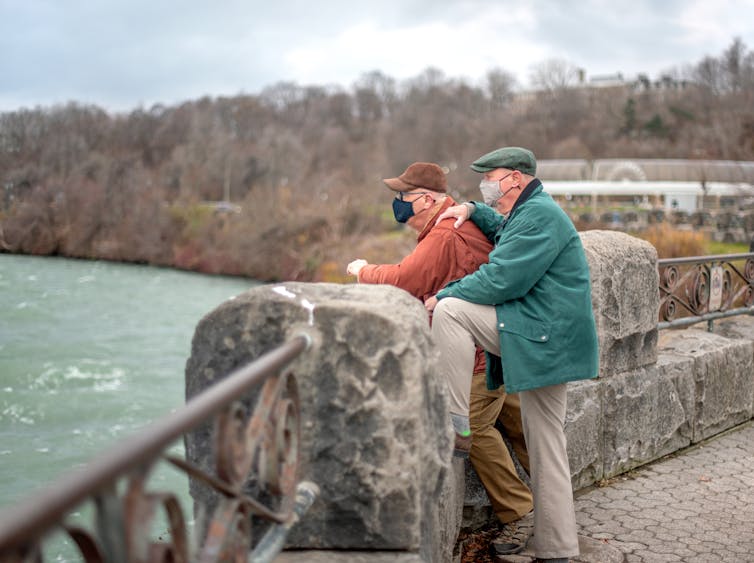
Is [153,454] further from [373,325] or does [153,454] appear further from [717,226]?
[717,226]

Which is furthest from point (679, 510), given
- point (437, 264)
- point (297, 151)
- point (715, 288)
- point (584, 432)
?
point (297, 151)

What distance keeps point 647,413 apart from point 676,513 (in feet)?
3.02

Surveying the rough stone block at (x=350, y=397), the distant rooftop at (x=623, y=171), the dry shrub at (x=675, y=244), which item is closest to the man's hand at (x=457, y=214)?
the rough stone block at (x=350, y=397)

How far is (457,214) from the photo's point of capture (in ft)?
14.0

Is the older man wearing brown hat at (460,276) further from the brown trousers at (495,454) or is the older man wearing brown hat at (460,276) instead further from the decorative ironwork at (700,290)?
the decorative ironwork at (700,290)

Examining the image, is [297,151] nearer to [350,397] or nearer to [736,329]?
[736,329]

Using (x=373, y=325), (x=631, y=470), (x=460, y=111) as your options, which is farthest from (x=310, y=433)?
(x=460, y=111)

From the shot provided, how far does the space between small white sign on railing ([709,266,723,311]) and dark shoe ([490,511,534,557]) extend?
3605 millimetres

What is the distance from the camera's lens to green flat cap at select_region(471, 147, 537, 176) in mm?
4051

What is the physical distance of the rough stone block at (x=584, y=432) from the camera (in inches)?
204

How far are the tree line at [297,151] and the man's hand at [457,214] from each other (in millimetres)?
28904

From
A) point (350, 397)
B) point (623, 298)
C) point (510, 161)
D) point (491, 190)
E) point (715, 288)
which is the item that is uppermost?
point (510, 161)

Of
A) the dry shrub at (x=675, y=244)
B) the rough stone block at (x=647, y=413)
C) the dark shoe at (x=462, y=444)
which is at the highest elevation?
the dark shoe at (x=462, y=444)

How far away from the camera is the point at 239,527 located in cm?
224
